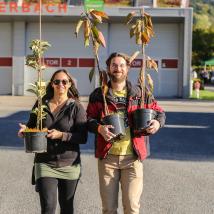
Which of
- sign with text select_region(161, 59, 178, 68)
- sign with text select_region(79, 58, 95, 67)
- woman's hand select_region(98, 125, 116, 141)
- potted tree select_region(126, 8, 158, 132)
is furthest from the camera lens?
sign with text select_region(79, 58, 95, 67)

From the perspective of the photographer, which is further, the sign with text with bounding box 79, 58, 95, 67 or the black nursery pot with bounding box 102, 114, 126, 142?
the sign with text with bounding box 79, 58, 95, 67

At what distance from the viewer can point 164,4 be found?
3234 cm

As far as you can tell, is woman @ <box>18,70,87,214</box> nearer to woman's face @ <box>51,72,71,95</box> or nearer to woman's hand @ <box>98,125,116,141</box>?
woman's face @ <box>51,72,71,95</box>

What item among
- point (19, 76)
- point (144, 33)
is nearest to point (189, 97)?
point (19, 76)

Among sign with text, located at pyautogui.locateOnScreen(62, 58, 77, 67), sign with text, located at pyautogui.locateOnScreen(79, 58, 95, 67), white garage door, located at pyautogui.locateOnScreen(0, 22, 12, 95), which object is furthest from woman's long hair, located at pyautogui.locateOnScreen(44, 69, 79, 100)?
white garage door, located at pyautogui.locateOnScreen(0, 22, 12, 95)

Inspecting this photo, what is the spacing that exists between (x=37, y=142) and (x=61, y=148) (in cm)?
28

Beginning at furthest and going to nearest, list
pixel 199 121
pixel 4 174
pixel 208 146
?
1. pixel 199 121
2. pixel 208 146
3. pixel 4 174

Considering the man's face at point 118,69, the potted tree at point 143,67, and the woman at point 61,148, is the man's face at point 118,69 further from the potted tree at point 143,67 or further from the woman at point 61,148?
the woman at point 61,148

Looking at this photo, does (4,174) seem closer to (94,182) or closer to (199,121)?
(94,182)

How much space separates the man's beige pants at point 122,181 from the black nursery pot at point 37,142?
0.52 metres

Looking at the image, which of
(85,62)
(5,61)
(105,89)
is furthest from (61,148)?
(5,61)

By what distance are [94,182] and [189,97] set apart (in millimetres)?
24493

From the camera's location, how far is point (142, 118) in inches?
178

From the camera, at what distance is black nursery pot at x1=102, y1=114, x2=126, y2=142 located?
14.6 ft
